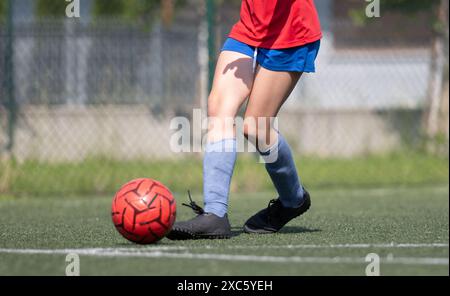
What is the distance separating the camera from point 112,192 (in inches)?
422

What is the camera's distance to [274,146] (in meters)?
5.77

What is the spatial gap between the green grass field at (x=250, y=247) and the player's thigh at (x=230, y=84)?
755 mm

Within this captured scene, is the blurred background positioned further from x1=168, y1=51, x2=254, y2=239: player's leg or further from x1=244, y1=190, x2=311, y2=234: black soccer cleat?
x1=168, y1=51, x2=254, y2=239: player's leg

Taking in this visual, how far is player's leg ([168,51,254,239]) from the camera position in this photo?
5.48m

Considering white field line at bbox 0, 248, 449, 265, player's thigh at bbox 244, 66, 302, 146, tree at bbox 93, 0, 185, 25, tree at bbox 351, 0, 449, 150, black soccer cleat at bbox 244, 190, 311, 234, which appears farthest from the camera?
tree at bbox 93, 0, 185, 25

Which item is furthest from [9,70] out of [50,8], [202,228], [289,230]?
[50,8]

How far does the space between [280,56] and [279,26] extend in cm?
18

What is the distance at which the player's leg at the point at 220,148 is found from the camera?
5.48m

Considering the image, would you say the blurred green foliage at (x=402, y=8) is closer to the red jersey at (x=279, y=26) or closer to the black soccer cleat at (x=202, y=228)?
the red jersey at (x=279, y=26)

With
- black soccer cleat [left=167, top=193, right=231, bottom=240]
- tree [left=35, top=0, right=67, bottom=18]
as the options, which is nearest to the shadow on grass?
black soccer cleat [left=167, top=193, right=231, bottom=240]

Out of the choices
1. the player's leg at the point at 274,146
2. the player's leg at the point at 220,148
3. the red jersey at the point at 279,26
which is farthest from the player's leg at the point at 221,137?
the red jersey at the point at 279,26

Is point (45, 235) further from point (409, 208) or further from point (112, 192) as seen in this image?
point (112, 192)

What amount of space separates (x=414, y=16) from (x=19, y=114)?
18.5 feet

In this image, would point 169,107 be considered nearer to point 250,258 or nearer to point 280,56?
point 280,56
